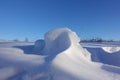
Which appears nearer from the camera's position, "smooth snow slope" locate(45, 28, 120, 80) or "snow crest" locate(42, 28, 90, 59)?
"smooth snow slope" locate(45, 28, 120, 80)

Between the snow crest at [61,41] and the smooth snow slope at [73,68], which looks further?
the snow crest at [61,41]

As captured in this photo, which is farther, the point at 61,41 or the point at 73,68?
the point at 61,41

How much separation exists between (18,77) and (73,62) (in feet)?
3.01

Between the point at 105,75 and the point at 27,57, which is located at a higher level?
the point at 27,57

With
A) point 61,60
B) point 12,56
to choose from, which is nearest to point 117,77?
point 61,60

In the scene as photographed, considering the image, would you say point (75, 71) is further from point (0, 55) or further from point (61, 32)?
point (61, 32)

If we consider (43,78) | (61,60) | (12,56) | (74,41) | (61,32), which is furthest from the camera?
(61,32)

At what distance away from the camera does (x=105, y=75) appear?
296 cm

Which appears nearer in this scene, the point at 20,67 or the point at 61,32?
the point at 20,67

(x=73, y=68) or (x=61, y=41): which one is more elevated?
(x=61, y=41)

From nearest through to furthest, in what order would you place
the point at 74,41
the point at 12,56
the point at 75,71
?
the point at 75,71 < the point at 12,56 < the point at 74,41

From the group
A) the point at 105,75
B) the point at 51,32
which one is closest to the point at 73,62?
the point at 105,75

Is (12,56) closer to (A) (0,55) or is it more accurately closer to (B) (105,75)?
(A) (0,55)

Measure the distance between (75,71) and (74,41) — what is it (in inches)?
56.7
